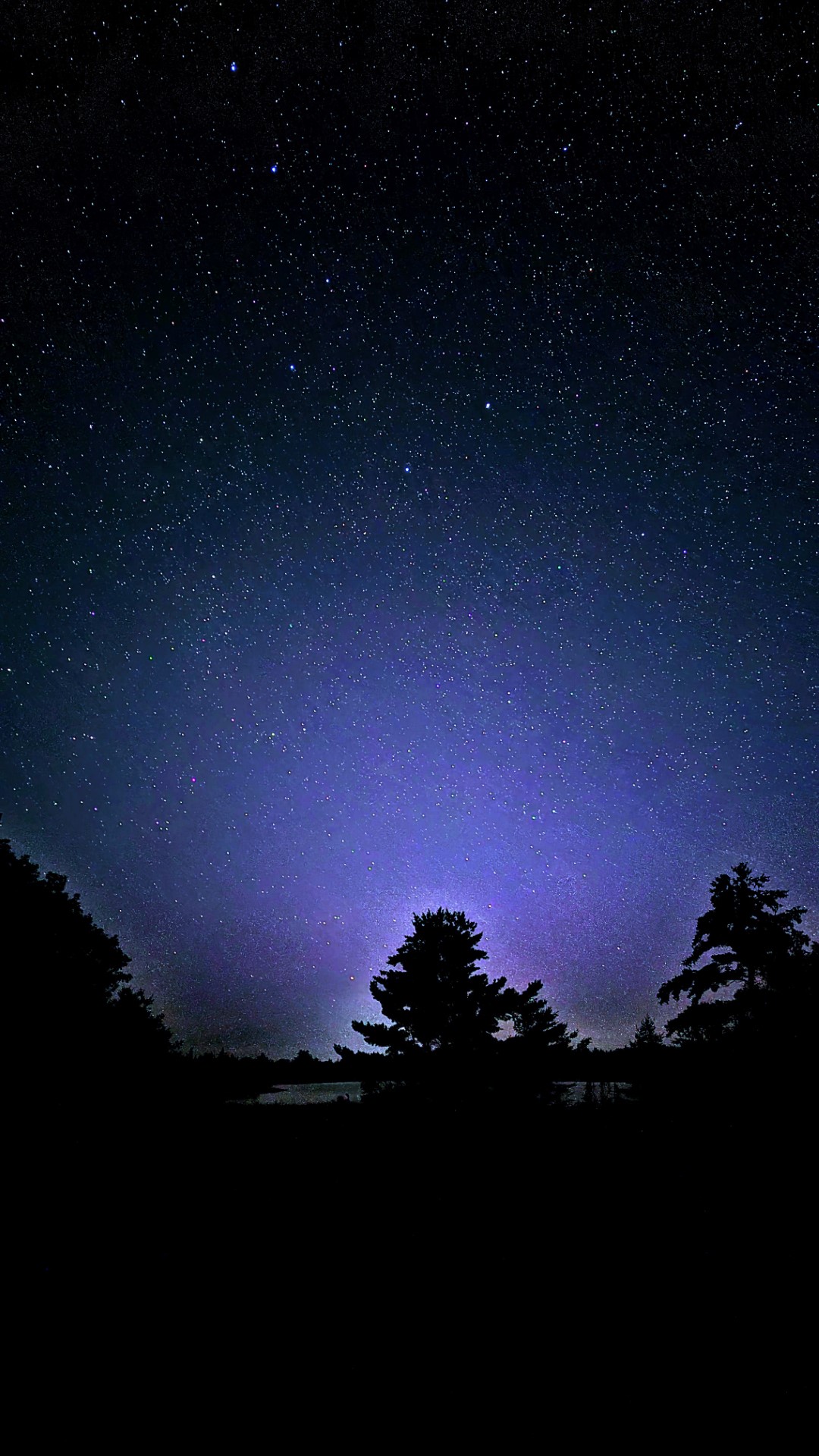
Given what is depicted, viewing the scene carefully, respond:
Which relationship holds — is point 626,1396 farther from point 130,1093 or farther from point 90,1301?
point 130,1093

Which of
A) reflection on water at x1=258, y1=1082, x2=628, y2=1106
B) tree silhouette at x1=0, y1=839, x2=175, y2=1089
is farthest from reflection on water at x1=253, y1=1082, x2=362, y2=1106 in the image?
tree silhouette at x1=0, y1=839, x2=175, y2=1089

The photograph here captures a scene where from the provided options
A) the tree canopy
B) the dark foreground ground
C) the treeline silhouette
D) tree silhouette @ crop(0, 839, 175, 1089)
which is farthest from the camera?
the tree canopy

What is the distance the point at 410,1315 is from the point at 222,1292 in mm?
1590

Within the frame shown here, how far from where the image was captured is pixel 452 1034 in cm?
2359

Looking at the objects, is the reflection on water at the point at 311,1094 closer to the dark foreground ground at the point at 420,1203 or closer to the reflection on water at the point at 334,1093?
the reflection on water at the point at 334,1093

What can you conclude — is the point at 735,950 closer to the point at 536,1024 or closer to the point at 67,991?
the point at 536,1024

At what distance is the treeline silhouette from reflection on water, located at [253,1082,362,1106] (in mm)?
542

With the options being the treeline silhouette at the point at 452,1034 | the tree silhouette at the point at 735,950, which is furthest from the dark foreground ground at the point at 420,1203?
the tree silhouette at the point at 735,950

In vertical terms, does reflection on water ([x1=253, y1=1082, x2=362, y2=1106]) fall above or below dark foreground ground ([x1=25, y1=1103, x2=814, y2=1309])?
below

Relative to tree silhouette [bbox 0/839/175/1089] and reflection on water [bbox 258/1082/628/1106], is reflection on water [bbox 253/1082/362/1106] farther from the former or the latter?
tree silhouette [bbox 0/839/175/1089]

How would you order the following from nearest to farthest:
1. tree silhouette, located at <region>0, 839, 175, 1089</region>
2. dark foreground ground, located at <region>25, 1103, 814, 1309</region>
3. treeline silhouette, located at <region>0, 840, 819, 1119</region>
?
dark foreground ground, located at <region>25, 1103, 814, 1309</region>, treeline silhouette, located at <region>0, 840, 819, 1119</region>, tree silhouette, located at <region>0, 839, 175, 1089</region>

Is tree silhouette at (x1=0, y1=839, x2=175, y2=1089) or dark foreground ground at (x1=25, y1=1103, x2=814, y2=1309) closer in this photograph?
dark foreground ground at (x1=25, y1=1103, x2=814, y2=1309)

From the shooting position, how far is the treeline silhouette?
11.2 metres

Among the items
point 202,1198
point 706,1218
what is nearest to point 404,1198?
point 202,1198
